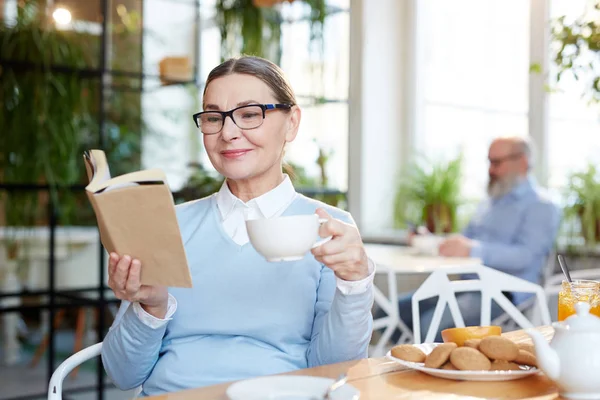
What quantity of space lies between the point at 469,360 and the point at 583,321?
0.19 m

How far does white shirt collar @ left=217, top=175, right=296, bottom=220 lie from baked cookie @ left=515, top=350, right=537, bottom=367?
0.60 m

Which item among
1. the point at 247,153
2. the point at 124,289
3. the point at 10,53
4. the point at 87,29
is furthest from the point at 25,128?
the point at 124,289

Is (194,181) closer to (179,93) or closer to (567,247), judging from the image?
(179,93)

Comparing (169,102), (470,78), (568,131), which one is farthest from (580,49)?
(470,78)

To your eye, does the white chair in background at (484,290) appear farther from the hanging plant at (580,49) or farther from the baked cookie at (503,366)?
the baked cookie at (503,366)

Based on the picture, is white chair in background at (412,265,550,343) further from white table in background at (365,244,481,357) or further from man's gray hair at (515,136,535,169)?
man's gray hair at (515,136,535,169)

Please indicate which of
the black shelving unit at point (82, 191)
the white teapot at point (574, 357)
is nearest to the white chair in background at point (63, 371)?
the white teapot at point (574, 357)

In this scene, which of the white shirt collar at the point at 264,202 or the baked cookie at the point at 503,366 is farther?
the white shirt collar at the point at 264,202

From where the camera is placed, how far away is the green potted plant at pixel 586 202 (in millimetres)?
3729

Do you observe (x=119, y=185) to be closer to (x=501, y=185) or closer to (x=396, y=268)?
(x=396, y=268)

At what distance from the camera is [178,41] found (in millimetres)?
3986

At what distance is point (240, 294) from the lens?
1542 mm

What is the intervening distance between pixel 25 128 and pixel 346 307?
247 centimetres

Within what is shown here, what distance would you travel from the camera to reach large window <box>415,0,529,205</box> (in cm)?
441
